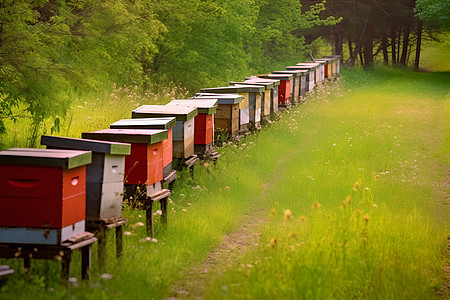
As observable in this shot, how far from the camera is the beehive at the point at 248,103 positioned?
15823 millimetres

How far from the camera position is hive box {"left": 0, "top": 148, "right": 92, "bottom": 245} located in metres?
6.30

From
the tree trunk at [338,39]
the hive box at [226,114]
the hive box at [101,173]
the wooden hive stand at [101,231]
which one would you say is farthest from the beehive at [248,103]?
the tree trunk at [338,39]

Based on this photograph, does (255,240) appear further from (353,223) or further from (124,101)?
(124,101)

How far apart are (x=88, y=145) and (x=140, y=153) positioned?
1334 mm

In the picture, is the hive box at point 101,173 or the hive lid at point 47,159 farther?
the hive box at point 101,173

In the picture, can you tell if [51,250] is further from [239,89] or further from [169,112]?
[239,89]

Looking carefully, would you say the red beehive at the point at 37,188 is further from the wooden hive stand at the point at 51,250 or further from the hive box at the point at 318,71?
the hive box at the point at 318,71

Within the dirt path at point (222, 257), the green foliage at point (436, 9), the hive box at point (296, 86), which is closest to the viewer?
the dirt path at point (222, 257)

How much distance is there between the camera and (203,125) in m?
12.3

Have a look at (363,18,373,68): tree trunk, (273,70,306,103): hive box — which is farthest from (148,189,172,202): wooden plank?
(363,18,373,68): tree trunk

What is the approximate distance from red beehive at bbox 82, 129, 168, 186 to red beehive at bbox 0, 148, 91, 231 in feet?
5.94

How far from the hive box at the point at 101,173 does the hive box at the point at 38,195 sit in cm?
56

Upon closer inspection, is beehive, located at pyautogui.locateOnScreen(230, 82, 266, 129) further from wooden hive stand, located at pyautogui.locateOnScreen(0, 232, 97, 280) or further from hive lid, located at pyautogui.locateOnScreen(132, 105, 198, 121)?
wooden hive stand, located at pyautogui.locateOnScreen(0, 232, 97, 280)

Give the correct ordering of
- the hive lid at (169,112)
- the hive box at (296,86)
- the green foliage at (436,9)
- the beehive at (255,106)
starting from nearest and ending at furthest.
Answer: the hive lid at (169,112)
the beehive at (255,106)
the hive box at (296,86)
the green foliage at (436,9)
